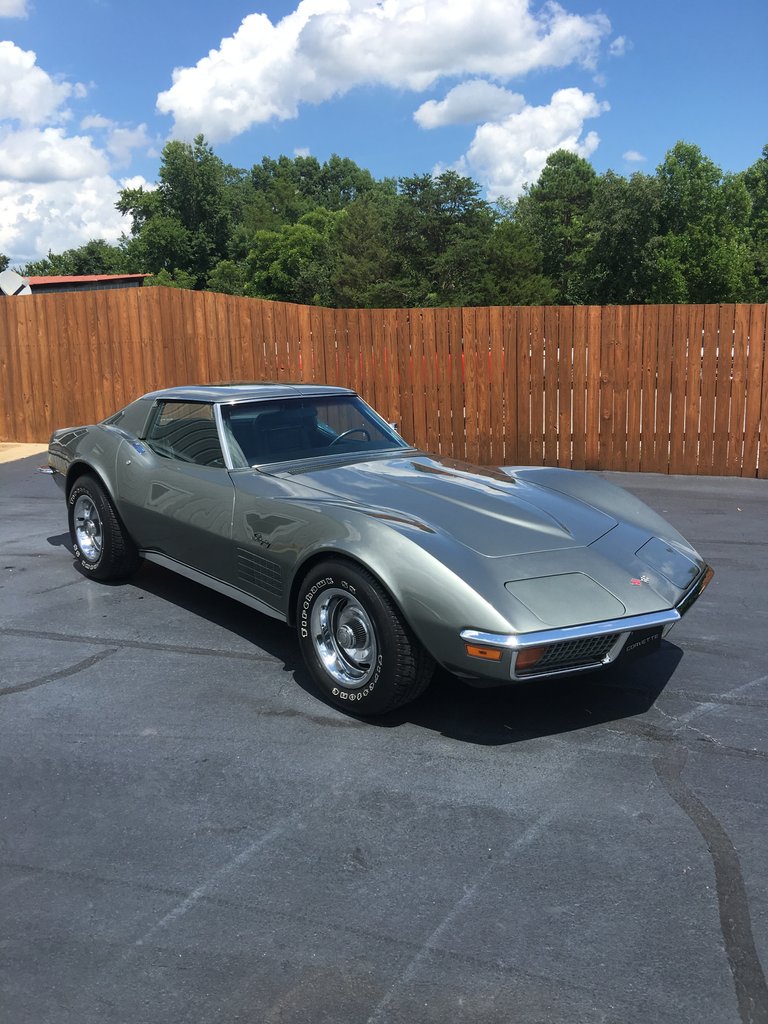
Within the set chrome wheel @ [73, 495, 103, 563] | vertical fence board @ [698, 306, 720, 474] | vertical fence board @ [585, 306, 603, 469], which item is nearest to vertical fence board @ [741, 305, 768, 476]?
vertical fence board @ [698, 306, 720, 474]

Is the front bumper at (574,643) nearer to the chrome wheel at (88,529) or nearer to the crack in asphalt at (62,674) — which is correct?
the crack in asphalt at (62,674)

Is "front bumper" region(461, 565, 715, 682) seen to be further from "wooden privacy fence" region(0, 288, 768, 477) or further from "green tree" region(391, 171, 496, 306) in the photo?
"green tree" region(391, 171, 496, 306)

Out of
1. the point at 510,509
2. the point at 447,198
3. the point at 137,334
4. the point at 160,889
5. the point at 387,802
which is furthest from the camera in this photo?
the point at 447,198

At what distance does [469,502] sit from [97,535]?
302 cm

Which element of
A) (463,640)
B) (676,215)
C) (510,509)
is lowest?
(463,640)

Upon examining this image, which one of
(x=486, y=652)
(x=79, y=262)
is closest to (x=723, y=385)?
(x=486, y=652)

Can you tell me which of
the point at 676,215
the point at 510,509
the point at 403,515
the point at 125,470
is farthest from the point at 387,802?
the point at 676,215

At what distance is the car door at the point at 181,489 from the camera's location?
4.83m

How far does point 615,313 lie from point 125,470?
728 cm

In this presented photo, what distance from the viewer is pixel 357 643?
13.0 ft

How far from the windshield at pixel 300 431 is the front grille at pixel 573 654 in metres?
2.13

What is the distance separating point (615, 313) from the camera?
10938 mm

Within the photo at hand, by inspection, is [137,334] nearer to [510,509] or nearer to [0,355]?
[0,355]

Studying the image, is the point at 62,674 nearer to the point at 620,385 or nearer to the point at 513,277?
the point at 620,385
